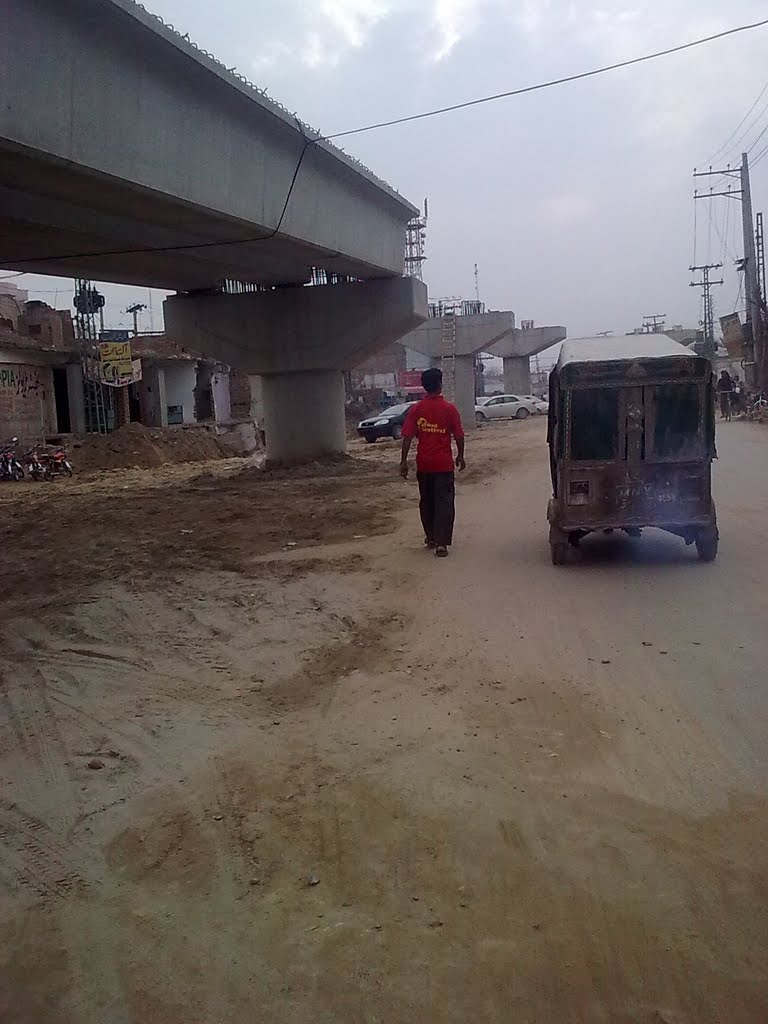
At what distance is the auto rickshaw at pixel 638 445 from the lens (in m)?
9.34

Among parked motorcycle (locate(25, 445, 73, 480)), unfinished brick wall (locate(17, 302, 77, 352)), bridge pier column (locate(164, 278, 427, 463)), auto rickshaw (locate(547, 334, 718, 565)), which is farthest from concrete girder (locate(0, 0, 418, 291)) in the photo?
unfinished brick wall (locate(17, 302, 77, 352))

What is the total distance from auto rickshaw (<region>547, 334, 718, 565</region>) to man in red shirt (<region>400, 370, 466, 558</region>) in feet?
4.74

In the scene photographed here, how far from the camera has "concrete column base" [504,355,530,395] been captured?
216ft

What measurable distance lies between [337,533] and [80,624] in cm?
514

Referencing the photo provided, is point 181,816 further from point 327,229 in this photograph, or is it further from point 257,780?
point 327,229

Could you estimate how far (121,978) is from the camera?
123 inches

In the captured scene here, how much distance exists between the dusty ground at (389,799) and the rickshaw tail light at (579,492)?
739 mm

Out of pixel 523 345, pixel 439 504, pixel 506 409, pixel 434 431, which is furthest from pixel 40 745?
pixel 523 345

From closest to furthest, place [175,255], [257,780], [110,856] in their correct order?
1. [110,856]
2. [257,780]
3. [175,255]

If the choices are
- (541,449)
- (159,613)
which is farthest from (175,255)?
(541,449)

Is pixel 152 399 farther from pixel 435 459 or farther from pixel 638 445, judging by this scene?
pixel 638 445

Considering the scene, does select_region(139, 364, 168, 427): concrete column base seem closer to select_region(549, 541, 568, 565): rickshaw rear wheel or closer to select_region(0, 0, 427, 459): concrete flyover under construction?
select_region(0, 0, 427, 459): concrete flyover under construction

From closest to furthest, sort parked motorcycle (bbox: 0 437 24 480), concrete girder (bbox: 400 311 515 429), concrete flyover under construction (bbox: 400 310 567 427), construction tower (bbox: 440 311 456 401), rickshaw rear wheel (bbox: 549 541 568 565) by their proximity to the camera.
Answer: rickshaw rear wheel (bbox: 549 541 568 565), parked motorcycle (bbox: 0 437 24 480), concrete flyover under construction (bbox: 400 310 567 427), concrete girder (bbox: 400 311 515 429), construction tower (bbox: 440 311 456 401)

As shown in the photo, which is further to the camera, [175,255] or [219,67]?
[175,255]
